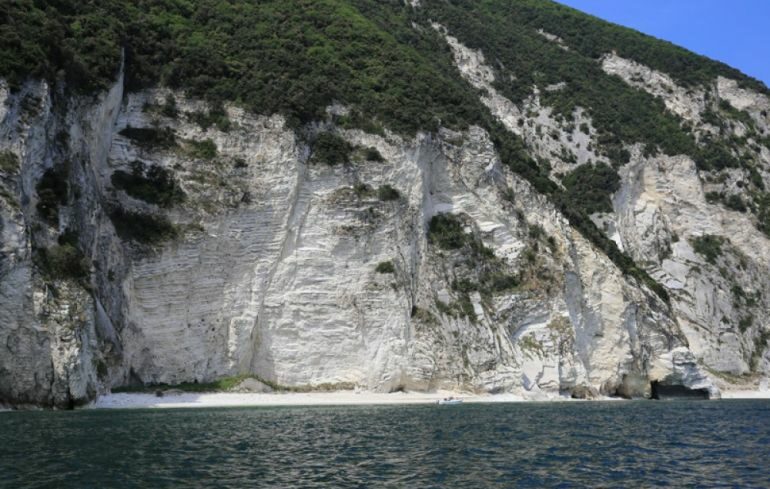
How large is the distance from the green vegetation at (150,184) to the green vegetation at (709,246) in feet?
167

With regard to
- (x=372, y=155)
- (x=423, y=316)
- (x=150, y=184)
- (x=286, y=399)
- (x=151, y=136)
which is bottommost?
(x=286, y=399)

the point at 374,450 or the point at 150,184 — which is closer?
the point at 374,450

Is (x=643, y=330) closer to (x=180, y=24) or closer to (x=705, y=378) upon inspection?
(x=705, y=378)

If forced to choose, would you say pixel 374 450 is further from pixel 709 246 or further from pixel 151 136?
pixel 709 246

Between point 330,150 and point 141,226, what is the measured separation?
13632 millimetres

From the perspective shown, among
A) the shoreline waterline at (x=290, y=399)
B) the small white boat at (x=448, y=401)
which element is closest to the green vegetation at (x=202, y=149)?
the shoreline waterline at (x=290, y=399)

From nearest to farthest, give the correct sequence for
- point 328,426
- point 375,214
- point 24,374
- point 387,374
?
point 328,426
point 24,374
point 387,374
point 375,214

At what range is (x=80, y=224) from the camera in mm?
40375

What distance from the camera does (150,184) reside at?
1886 inches

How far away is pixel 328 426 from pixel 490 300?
24.4 m

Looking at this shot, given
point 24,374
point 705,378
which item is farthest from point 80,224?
point 705,378

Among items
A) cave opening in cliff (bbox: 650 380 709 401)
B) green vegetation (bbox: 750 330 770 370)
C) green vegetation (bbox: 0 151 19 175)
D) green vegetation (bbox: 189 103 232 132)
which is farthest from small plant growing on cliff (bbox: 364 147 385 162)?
green vegetation (bbox: 750 330 770 370)

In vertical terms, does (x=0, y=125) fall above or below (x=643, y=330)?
above

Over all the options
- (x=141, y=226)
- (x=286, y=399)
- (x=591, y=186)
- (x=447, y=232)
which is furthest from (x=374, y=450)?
(x=591, y=186)
